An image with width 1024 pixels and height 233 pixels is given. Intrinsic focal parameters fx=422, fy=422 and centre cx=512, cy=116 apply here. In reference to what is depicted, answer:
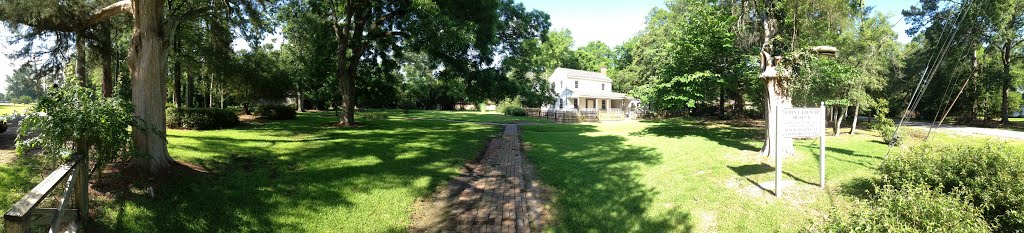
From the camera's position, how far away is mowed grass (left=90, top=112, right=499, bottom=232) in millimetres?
4590

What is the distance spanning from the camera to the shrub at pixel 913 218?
129 inches

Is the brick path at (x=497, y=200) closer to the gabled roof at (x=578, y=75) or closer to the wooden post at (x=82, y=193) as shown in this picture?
the wooden post at (x=82, y=193)

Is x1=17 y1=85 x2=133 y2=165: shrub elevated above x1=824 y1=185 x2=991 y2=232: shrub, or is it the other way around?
x1=17 y1=85 x2=133 y2=165: shrub

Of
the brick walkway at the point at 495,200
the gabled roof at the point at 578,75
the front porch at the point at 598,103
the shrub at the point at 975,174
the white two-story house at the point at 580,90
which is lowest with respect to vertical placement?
the brick walkway at the point at 495,200

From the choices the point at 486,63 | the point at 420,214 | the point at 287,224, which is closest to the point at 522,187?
the point at 420,214

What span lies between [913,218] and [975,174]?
1976 millimetres

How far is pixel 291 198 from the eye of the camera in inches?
223

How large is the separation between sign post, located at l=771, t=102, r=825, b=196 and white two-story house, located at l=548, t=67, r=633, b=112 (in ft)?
120

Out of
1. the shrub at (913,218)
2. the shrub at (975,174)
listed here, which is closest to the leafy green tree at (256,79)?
the shrub at (913,218)

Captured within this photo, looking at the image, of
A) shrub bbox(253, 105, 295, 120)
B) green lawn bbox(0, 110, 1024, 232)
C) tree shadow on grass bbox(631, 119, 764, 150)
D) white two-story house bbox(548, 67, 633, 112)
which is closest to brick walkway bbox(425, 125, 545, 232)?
green lawn bbox(0, 110, 1024, 232)

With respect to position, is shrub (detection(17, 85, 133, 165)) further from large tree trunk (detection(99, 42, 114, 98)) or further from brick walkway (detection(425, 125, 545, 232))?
large tree trunk (detection(99, 42, 114, 98))

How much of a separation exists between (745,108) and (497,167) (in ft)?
102

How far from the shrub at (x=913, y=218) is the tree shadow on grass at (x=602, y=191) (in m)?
1.65

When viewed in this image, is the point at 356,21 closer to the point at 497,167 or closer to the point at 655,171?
the point at 497,167
